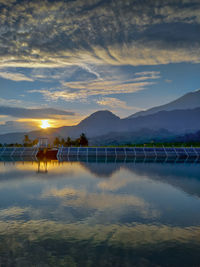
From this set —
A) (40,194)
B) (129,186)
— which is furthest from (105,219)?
(129,186)

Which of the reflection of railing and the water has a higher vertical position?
the reflection of railing

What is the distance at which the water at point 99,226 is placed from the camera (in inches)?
339

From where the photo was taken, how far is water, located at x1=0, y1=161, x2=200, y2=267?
8.62 m

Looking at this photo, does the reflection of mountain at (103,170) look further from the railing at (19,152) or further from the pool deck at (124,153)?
the railing at (19,152)

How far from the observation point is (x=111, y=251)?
29.7 ft

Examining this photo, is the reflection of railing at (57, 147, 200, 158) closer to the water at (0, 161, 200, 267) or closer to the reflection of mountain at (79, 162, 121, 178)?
the reflection of mountain at (79, 162, 121, 178)

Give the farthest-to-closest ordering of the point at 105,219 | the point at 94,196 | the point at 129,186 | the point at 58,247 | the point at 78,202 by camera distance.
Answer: the point at 129,186 < the point at 94,196 < the point at 78,202 < the point at 105,219 < the point at 58,247

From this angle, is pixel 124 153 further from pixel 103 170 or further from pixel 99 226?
pixel 99 226

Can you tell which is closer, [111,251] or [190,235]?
[111,251]

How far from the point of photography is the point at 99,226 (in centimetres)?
1159

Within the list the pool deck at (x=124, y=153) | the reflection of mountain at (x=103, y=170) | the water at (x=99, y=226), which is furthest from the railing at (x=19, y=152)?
the water at (x=99, y=226)

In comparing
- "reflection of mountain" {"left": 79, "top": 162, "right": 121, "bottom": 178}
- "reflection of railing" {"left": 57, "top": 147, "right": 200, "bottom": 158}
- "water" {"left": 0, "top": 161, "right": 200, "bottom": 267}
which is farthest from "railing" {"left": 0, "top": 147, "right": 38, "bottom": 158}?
"water" {"left": 0, "top": 161, "right": 200, "bottom": 267}

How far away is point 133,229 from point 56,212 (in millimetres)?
5040

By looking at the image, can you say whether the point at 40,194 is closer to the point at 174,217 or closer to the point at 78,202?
the point at 78,202
